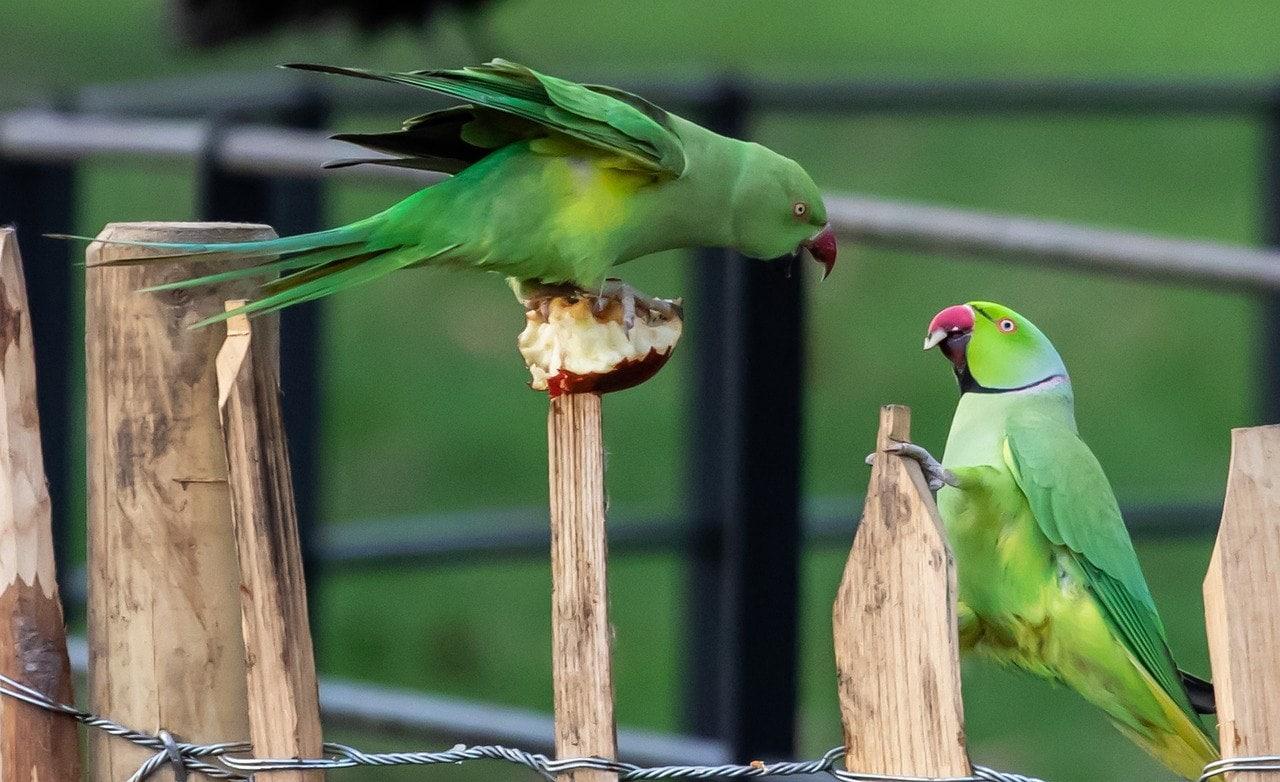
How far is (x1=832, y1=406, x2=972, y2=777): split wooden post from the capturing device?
1.49 meters

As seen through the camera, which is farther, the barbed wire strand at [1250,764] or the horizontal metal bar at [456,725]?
the horizontal metal bar at [456,725]

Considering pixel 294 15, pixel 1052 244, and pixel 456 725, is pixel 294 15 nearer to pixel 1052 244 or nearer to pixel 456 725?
pixel 456 725

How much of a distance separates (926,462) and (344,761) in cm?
60

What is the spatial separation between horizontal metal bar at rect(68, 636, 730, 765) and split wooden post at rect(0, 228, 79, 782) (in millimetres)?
1416

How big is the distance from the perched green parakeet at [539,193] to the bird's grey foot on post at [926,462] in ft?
1.04

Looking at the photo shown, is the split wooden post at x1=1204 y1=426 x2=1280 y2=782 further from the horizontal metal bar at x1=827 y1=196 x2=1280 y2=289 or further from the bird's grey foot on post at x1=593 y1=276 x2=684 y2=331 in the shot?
the horizontal metal bar at x1=827 y1=196 x2=1280 y2=289

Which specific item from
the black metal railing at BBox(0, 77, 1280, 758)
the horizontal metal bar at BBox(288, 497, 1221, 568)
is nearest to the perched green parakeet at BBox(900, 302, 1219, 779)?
the black metal railing at BBox(0, 77, 1280, 758)

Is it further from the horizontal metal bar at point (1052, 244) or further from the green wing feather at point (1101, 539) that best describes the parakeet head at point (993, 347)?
the horizontal metal bar at point (1052, 244)

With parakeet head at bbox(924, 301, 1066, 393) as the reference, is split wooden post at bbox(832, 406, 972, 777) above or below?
below

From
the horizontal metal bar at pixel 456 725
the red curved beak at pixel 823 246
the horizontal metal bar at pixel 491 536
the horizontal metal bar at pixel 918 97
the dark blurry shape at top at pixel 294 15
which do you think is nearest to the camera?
the red curved beak at pixel 823 246

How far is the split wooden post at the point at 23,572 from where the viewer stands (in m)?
1.69

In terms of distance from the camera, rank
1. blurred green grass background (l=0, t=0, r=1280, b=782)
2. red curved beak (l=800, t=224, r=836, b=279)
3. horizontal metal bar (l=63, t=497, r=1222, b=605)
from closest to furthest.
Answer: red curved beak (l=800, t=224, r=836, b=279)
horizontal metal bar (l=63, t=497, r=1222, b=605)
blurred green grass background (l=0, t=0, r=1280, b=782)

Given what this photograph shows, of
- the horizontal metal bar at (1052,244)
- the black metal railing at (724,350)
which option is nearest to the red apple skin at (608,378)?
the black metal railing at (724,350)

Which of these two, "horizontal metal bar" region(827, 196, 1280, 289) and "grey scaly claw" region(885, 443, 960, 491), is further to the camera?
"horizontal metal bar" region(827, 196, 1280, 289)
